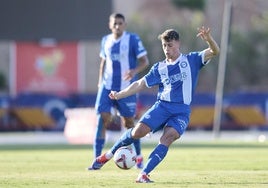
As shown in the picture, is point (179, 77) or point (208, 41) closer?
point (208, 41)

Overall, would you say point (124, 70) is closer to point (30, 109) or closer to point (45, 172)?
point (45, 172)

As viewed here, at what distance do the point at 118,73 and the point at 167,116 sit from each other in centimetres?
345

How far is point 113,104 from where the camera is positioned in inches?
675

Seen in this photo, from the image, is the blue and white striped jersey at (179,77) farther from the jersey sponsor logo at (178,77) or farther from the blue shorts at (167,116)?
the blue shorts at (167,116)

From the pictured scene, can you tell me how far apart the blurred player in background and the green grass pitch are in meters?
0.75

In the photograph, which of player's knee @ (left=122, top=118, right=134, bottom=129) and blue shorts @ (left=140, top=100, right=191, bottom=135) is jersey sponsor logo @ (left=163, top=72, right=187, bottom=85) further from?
player's knee @ (left=122, top=118, right=134, bottom=129)

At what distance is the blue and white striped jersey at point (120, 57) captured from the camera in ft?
56.4

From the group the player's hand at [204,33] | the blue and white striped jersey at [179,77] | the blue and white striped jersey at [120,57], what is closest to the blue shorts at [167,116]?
Answer: the blue and white striped jersey at [179,77]

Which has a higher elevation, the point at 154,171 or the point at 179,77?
the point at 179,77

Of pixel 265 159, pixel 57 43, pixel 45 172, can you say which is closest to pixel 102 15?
pixel 57 43

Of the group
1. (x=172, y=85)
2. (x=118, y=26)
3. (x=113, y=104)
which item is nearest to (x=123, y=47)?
(x=118, y=26)

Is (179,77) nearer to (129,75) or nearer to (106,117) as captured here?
(129,75)

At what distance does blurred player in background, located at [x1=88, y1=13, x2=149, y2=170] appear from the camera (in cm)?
1698

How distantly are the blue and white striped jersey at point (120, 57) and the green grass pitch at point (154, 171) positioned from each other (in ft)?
4.76
